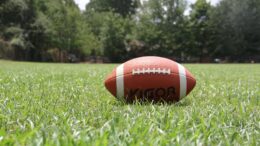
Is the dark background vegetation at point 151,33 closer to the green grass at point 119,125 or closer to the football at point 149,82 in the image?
the football at point 149,82

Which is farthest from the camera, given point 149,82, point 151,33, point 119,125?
point 151,33

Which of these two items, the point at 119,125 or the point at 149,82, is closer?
the point at 119,125

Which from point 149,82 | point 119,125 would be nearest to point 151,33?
point 149,82

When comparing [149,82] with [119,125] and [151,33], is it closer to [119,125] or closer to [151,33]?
[119,125]

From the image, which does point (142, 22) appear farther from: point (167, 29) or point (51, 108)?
point (51, 108)

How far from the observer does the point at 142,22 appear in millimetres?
52188

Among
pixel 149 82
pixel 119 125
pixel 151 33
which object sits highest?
pixel 151 33

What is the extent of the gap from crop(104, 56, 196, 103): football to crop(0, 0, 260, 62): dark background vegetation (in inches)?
1583

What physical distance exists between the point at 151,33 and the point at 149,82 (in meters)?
47.0

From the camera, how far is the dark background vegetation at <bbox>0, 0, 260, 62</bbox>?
146 feet

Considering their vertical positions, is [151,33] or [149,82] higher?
[151,33]

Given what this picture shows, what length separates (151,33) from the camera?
165ft

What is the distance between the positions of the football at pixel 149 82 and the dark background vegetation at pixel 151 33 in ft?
132

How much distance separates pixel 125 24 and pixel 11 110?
4754 cm
